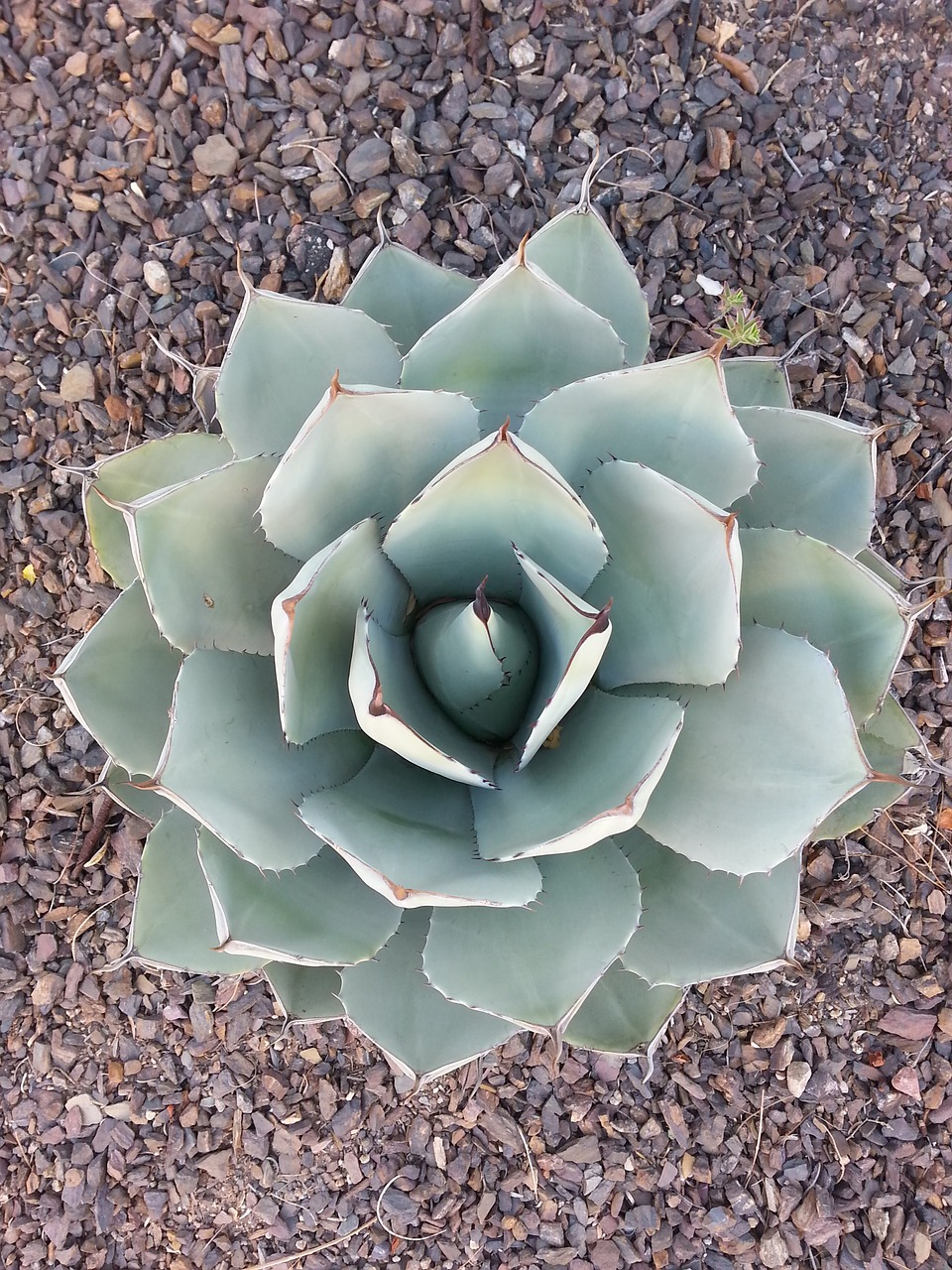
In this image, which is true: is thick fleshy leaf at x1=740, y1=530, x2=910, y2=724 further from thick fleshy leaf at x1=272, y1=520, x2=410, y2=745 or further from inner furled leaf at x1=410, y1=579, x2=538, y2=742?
thick fleshy leaf at x1=272, y1=520, x2=410, y2=745

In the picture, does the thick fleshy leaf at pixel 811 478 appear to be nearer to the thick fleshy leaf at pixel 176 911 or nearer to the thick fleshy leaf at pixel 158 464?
the thick fleshy leaf at pixel 158 464

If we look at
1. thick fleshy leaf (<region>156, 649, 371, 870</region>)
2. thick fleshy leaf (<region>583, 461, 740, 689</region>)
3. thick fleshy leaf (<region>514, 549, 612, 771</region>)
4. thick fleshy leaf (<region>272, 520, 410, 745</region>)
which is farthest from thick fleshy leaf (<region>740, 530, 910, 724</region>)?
thick fleshy leaf (<region>156, 649, 371, 870</region>)

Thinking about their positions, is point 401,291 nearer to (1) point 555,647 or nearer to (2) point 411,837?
(1) point 555,647

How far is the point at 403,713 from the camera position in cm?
112

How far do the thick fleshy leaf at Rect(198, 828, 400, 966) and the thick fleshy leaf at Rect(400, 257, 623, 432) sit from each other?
1.92 ft

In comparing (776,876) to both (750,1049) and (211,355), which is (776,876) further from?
(211,355)

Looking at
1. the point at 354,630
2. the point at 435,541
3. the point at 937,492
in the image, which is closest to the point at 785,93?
the point at 937,492

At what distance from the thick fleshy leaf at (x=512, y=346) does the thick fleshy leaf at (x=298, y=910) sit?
59cm

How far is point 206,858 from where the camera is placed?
3.48ft

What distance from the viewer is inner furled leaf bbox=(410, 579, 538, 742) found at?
3.63 ft

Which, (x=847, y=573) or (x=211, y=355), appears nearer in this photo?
(x=847, y=573)

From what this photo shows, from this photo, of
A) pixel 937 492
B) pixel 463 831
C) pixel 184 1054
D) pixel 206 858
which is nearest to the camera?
pixel 206 858

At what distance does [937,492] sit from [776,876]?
1.03 m

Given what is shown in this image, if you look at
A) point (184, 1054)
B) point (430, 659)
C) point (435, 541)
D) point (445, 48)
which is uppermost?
point (445, 48)
